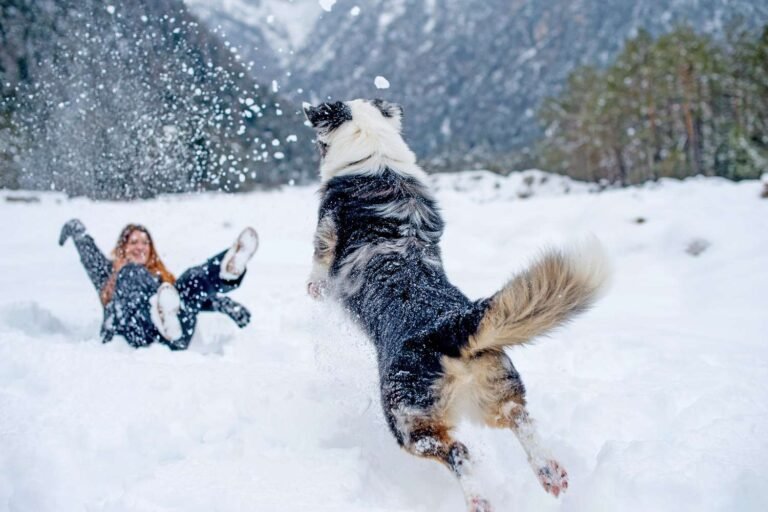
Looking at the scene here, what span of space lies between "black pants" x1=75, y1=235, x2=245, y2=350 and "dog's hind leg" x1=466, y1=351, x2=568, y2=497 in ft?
9.04

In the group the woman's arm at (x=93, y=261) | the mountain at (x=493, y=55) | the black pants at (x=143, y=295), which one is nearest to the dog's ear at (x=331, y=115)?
the black pants at (x=143, y=295)

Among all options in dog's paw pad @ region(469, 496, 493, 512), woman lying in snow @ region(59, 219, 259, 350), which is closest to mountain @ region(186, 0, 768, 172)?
woman lying in snow @ region(59, 219, 259, 350)

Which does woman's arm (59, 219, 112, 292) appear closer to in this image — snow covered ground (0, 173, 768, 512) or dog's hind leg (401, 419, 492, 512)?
snow covered ground (0, 173, 768, 512)

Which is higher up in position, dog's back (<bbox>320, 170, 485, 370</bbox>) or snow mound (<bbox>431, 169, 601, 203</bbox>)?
dog's back (<bbox>320, 170, 485, 370</bbox>)

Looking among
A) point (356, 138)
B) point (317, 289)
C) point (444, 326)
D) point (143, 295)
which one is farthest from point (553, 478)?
point (143, 295)

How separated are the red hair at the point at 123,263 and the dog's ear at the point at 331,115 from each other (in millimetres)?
2082

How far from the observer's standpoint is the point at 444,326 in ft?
6.92

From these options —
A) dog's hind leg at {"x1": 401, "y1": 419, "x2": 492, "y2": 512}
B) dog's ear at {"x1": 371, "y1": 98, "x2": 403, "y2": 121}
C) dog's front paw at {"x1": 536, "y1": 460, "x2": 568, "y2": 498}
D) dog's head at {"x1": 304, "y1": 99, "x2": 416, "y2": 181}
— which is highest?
dog's ear at {"x1": 371, "y1": 98, "x2": 403, "y2": 121}

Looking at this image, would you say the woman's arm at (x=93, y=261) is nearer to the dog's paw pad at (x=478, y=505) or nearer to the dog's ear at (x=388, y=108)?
the dog's ear at (x=388, y=108)

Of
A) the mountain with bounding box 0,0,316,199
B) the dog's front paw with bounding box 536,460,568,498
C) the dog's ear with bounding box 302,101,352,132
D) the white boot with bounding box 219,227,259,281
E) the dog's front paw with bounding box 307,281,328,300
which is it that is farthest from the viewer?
the mountain with bounding box 0,0,316,199

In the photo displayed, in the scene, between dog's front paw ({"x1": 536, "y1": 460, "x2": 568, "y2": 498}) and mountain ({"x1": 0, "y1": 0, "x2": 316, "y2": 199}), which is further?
mountain ({"x1": 0, "y1": 0, "x2": 316, "y2": 199})

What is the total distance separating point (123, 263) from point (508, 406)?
11.6 ft

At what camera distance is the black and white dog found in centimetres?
201

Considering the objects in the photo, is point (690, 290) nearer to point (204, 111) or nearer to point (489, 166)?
point (204, 111)
